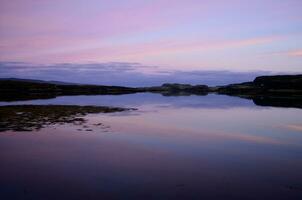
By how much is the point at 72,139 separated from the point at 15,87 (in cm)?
12728

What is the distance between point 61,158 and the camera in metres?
17.6

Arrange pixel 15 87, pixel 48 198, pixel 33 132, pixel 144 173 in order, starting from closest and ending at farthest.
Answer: pixel 48 198, pixel 144 173, pixel 33 132, pixel 15 87

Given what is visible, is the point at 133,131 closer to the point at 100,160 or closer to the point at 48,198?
the point at 100,160

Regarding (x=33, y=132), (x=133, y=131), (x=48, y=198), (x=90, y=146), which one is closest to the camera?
(x=48, y=198)

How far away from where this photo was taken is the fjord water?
478 inches

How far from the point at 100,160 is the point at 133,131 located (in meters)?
11.5

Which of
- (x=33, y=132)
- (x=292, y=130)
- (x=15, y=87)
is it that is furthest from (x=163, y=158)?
(x=15, y=87)

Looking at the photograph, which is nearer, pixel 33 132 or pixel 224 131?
pixel 33 132

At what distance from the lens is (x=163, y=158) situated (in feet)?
58.4

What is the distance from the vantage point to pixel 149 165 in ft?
53.3

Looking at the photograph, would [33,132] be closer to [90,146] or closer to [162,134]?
[90,146]

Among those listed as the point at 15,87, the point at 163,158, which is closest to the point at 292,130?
the point at 163,158

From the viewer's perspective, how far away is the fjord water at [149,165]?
39.9ft

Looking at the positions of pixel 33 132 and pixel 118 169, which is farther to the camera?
pixel 33 132
